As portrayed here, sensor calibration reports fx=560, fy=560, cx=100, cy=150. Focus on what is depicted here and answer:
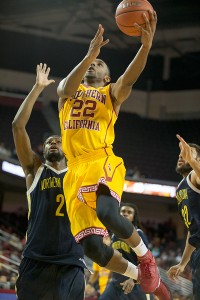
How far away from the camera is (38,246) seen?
5.22 metres

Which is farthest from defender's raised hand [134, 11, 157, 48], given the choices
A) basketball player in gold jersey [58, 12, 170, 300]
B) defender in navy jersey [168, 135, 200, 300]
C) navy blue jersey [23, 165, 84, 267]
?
navy blue jersey [23, 165, 84, 267]

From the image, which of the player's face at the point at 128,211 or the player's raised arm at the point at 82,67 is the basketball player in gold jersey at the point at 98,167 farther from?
the player's face at the point at 128,211

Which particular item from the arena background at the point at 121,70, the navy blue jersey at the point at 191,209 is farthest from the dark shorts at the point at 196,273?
the arena background at the point at 121,70

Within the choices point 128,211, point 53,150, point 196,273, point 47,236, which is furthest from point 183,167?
point 47,236

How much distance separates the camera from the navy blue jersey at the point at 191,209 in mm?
5727

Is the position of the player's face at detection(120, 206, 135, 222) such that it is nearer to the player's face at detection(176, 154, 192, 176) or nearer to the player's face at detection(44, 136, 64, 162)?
the player's face at detection(176, 154, 192, 176)

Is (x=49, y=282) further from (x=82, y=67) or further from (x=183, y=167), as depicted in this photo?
(x=183, y=167)

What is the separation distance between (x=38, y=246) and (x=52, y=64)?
21861 millimetres

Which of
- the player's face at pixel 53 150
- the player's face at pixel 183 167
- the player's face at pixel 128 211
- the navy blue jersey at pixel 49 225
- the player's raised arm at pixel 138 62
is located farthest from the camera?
the player's face at pixel 128 211

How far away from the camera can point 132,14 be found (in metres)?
5.04

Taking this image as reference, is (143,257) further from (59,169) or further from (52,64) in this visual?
(52,64)

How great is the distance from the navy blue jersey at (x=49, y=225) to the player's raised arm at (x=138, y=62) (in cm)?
105

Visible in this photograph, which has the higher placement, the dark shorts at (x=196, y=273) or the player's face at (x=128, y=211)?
the player's face at (x=128, y=211)

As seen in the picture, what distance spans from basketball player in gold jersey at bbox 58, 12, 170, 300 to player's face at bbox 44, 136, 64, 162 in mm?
455
